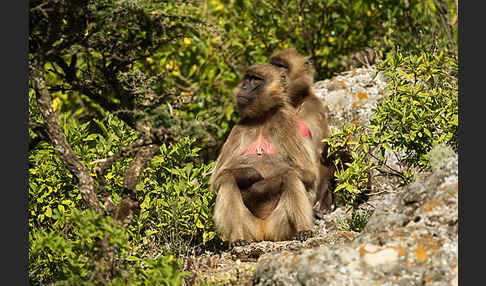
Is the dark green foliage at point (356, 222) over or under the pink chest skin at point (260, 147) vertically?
under

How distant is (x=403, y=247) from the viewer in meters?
3.82

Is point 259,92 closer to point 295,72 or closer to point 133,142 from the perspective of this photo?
point 133,142

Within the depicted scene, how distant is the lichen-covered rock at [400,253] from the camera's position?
370 cm

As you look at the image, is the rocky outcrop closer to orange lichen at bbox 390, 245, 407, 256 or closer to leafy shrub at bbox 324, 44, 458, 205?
orange lichen at bbox 390, 245, 407, 256

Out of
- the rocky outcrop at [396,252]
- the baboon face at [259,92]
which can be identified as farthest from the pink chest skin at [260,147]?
the rocky outcrop at [396,252]

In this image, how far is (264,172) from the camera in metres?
6.14

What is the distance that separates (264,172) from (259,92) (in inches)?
37.7

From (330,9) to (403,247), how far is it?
6273 millimetres

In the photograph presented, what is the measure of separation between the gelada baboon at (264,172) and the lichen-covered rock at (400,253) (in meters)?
1.62

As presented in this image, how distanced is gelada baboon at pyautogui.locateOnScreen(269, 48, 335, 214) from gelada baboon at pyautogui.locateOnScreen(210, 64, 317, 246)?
2.72ft

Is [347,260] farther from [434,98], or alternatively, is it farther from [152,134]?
[434,98]

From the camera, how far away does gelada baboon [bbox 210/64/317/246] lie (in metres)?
5.89

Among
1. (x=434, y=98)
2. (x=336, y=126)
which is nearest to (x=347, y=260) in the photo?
(x=434, y=98)

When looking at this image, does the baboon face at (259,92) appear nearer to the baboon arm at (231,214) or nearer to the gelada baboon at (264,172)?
the gelada baboon at (264,172)
